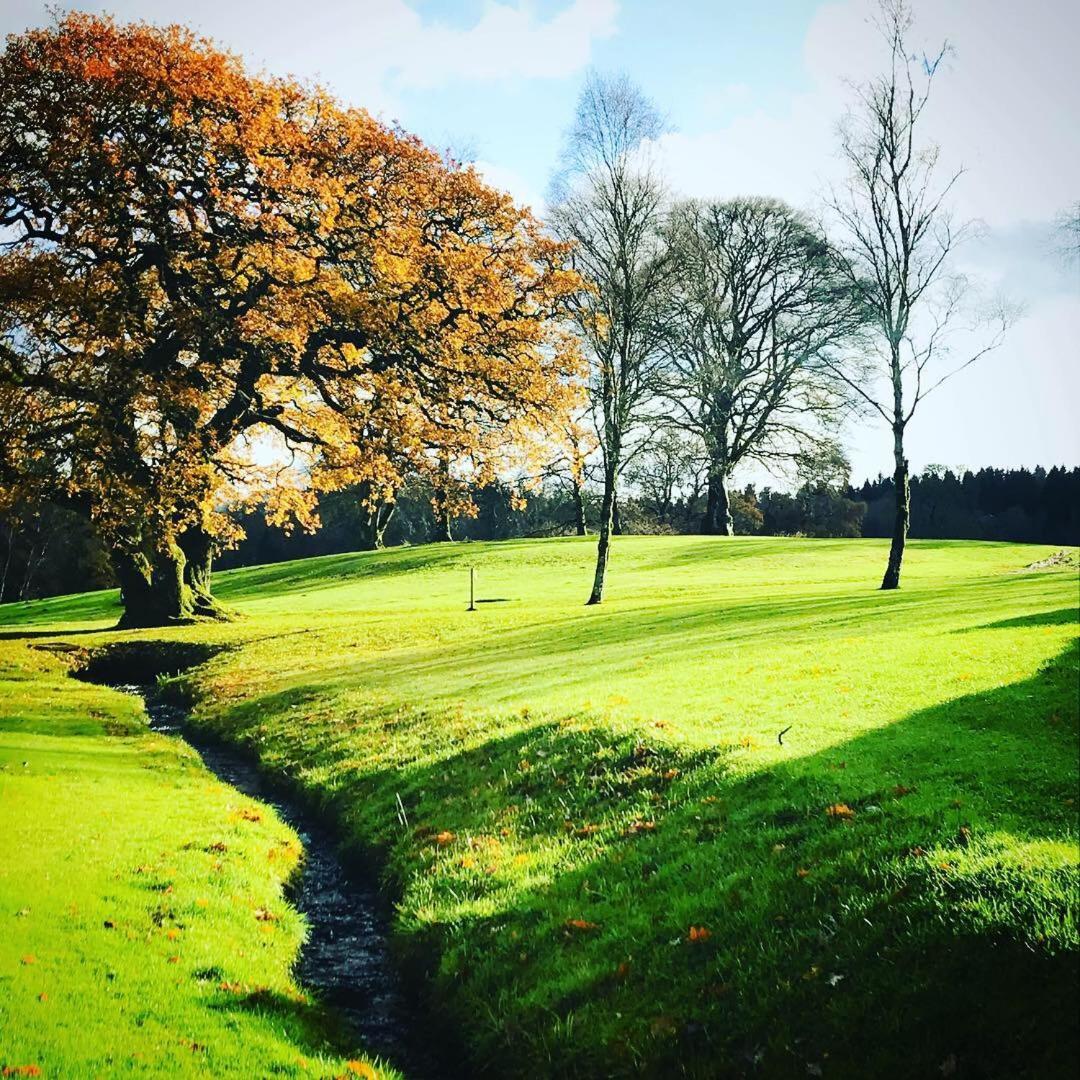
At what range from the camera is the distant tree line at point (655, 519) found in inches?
2586

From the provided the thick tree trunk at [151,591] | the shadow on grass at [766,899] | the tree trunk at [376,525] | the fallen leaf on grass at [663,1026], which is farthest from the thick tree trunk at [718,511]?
the fallen leaf on grass at [663,1026]

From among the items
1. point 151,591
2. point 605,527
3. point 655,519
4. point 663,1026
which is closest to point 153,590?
point 151,591

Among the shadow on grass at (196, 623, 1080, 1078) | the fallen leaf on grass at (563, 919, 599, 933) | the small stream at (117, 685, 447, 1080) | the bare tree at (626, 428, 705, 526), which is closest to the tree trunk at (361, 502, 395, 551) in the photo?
the bare tree at (626, 428, 705, 526)

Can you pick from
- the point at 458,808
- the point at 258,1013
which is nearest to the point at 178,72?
the point at 458,808

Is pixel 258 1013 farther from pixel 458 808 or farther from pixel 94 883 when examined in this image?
pixel 458 808

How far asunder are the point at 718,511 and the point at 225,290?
159ft

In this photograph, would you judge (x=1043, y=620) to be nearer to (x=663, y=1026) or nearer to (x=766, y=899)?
(x=766, y=899)

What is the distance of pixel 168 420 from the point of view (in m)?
26.5

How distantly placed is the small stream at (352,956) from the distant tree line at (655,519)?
51613 mm

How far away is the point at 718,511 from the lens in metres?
66.8

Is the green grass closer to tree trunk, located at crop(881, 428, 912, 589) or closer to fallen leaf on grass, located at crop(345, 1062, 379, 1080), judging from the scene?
fallen leaf on grass, located at crop(345, 1062, 379, 1080)

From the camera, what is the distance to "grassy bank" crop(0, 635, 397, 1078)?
6.05 metres

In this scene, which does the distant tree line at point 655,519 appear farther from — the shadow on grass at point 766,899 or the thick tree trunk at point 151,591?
the shadow on grass at point 766,899

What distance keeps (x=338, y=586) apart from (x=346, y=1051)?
44101mm
